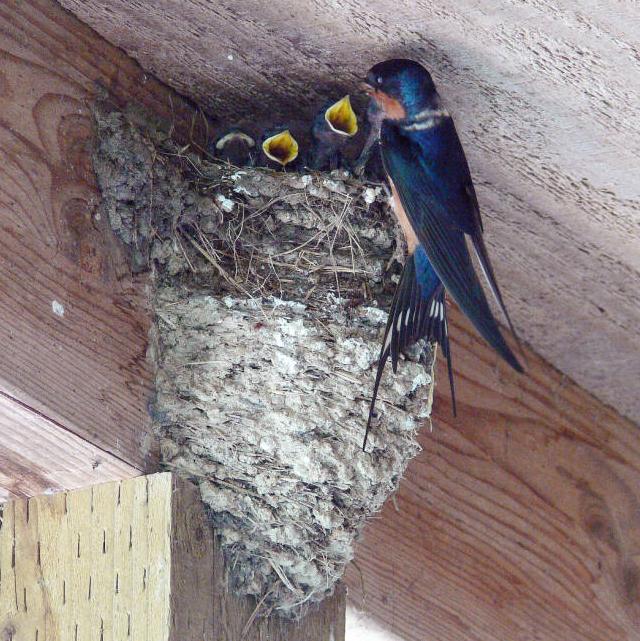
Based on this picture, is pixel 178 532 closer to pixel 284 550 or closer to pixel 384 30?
pixel 284 550

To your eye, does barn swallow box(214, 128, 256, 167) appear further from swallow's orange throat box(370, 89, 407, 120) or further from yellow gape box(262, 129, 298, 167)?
swallow's orange throat box(370, 89, 407, 120)

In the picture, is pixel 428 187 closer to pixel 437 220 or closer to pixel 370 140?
pixel 437 220

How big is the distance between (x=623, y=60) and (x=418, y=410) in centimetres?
66

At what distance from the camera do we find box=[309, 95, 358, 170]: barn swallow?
2.16 metres

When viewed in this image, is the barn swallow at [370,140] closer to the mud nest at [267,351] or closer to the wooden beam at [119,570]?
the mud nest at [267,351]

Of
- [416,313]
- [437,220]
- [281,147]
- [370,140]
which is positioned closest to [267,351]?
[416,313]

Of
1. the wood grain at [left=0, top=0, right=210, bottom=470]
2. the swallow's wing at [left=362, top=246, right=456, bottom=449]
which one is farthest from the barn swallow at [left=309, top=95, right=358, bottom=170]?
the wood grain at [left=0, top=0, right=210, bottom=470]

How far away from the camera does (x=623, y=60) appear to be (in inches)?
65.0

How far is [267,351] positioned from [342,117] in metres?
0.50

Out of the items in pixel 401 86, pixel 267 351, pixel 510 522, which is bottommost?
pixel 510 522

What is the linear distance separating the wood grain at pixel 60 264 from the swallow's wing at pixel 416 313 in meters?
0.41

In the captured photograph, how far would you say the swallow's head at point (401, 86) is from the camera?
1.87 metres

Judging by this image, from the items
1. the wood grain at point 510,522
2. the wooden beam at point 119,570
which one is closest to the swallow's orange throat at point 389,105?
the wood grain at point 510,522

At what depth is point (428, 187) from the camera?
7.11 feet
